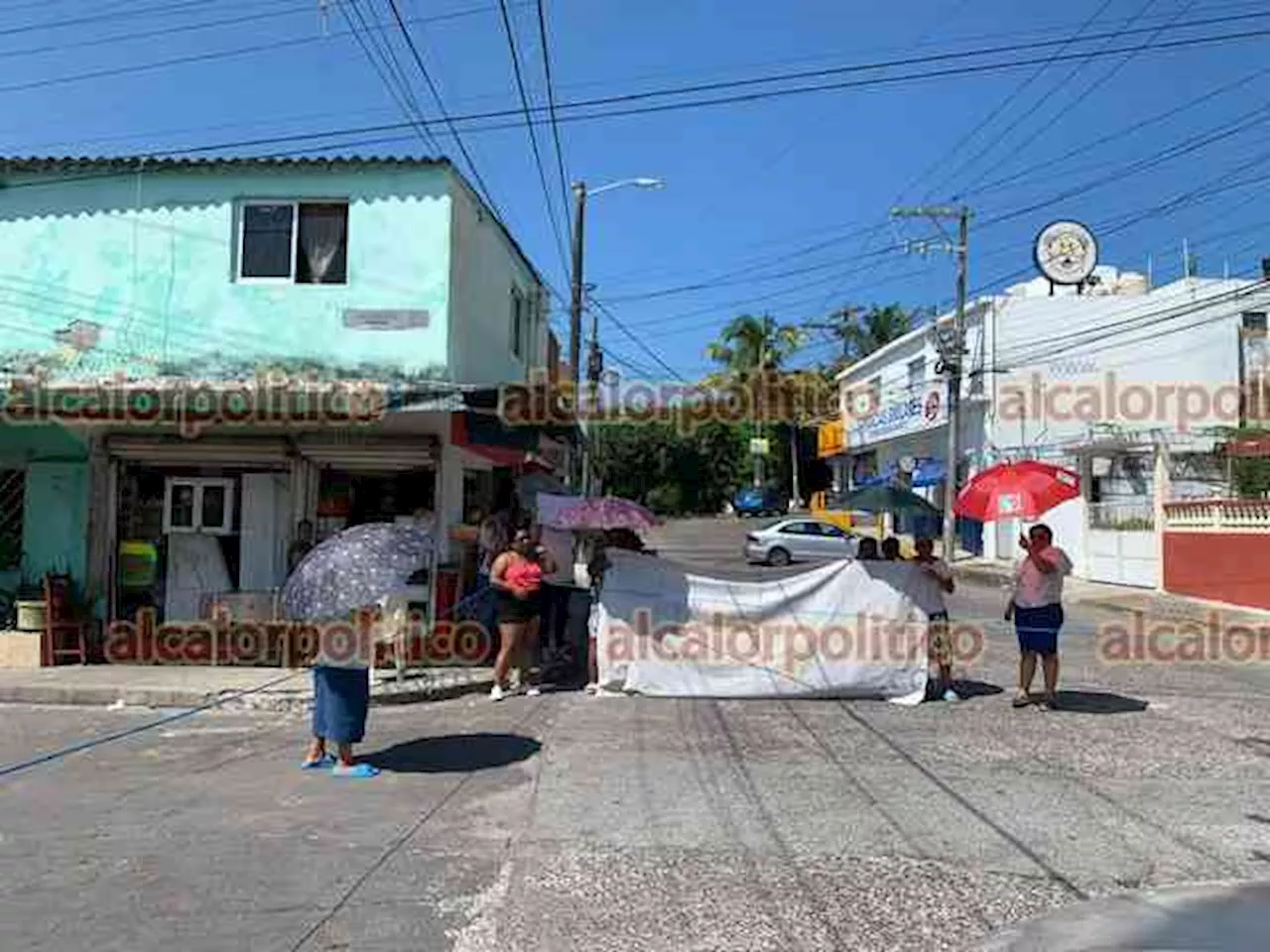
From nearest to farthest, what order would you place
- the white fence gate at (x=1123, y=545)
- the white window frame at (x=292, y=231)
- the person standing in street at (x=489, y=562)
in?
the person standing in street at (x=489, y=562)
the white window frame at (x=292, y=231)
the white fence gate at (x=1123, y=545)

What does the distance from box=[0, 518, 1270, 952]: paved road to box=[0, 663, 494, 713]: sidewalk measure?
505 mm

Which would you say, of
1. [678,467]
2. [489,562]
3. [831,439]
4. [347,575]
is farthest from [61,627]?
[678,467]

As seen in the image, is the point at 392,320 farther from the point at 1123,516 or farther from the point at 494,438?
the point at 1123,516

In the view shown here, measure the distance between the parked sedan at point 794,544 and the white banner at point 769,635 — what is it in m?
20.5

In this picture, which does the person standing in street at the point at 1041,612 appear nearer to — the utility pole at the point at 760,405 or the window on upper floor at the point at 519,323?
the window on upper floor at the point at 519,323

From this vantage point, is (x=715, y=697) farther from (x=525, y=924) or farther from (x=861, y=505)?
(x=525, y=924)

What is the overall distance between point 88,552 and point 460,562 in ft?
14.3

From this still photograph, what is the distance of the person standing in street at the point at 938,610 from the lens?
1141 centimetres

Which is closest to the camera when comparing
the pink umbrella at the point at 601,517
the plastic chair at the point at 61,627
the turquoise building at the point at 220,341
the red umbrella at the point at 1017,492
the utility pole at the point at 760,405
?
the red umbrella at the point at 1017,492

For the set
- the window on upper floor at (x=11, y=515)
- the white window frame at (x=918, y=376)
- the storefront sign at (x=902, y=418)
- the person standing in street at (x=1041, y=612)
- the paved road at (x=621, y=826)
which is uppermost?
the white window frame at (x=918, y=376)

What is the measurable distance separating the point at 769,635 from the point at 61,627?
7.83 m

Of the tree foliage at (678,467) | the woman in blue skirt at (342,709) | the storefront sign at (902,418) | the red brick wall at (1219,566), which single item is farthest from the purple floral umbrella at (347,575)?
the tree foliage at (678,467)

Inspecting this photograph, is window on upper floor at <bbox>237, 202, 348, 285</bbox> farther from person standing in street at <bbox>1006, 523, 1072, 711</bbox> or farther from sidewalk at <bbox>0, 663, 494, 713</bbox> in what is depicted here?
person standing in street at <bbox>1006, 523, 1072, 711</bbox>

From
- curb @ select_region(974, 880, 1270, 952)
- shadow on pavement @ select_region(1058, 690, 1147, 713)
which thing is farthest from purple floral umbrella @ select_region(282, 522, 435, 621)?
shadow on pavement @ select_region(1058, 690, 1147, 713)
